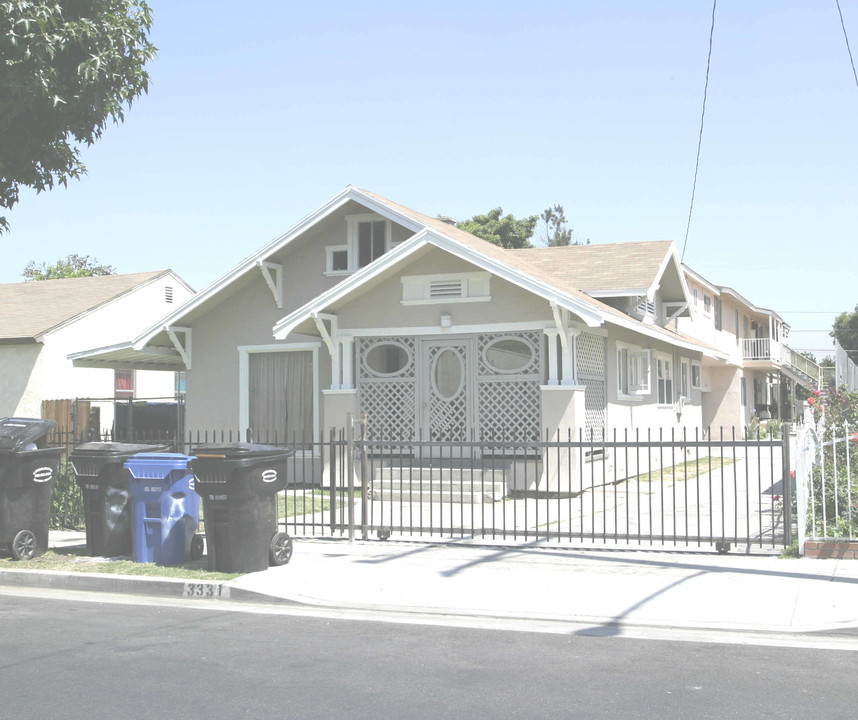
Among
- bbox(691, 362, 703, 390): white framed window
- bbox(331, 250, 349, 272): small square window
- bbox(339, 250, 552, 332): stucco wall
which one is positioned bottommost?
bbox(691, 362, 703, 390): white framed window

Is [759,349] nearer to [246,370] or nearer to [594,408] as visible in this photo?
[594,408]

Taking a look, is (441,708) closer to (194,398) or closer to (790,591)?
(790,591)

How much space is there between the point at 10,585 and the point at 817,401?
9.75 metres

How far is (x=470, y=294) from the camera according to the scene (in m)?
16.5

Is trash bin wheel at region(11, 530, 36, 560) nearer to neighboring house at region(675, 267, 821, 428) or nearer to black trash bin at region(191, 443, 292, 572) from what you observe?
black trash bin at region(191, 443, 292, 572)

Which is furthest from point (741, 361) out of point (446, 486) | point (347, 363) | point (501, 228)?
point (446, 486)

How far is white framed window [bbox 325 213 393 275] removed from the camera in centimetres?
1872

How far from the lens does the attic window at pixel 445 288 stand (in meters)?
16.4

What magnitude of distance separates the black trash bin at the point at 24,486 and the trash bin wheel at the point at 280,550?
9.13 feet

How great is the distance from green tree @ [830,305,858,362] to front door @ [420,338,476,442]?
59566mm

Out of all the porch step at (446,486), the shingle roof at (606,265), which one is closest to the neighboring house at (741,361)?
the shingle roof at (606,265)

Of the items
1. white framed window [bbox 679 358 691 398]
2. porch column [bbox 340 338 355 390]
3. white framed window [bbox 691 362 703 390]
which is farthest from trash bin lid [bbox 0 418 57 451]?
white framed window [bbox 691 362 703 390]

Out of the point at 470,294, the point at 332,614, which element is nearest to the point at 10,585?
the point at 332,614

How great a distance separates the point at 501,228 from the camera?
41.0 m
